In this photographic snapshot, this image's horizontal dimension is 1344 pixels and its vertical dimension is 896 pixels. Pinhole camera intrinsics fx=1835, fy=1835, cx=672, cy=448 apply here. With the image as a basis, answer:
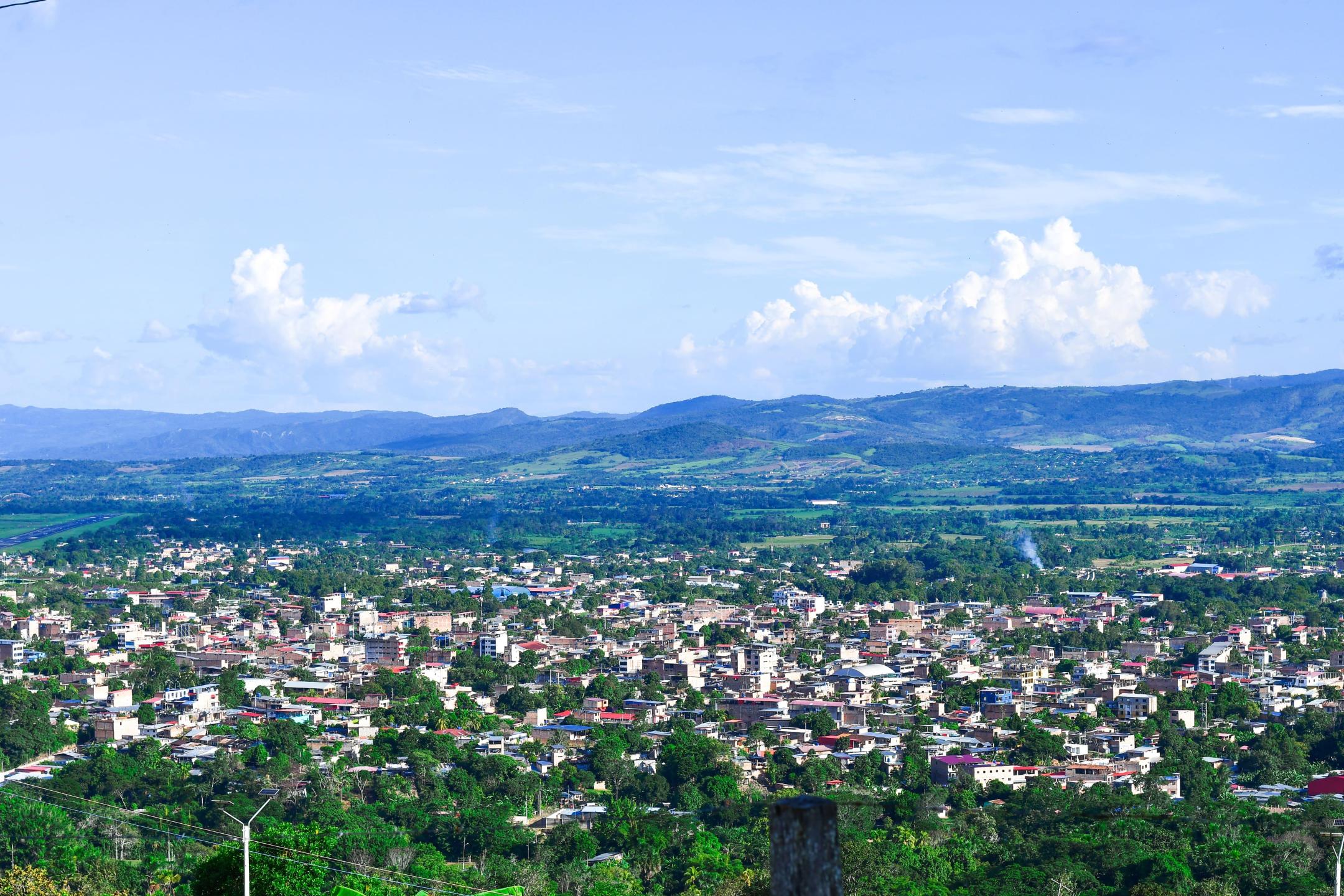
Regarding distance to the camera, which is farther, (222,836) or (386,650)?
(386,650)

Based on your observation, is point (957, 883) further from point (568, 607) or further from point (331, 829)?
point (568, 607)

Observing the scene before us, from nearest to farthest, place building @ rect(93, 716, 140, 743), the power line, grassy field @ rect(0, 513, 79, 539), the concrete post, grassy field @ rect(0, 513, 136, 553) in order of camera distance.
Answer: the concrete post < the power line < building @ rect(93, 716, 140, 743) < grassy field @ rect(0, 513, 136, 553) < grassy field @ rect(0, 513, 79, 539)

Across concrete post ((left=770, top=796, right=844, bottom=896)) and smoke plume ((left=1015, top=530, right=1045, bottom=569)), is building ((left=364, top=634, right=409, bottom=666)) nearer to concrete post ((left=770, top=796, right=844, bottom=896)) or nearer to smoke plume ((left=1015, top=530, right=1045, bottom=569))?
smoke plume ((left=1015, top=530, right=1045, bottom=569))

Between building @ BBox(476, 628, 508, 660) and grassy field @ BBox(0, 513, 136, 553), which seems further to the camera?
grassy field @ BBox(0, 513, 136, 553)

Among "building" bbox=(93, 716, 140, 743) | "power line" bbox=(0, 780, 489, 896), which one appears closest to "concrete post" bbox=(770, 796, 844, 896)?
"power line" bbox=(0, 780, 489, 896)

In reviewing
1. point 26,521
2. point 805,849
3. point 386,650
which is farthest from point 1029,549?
point 805,849

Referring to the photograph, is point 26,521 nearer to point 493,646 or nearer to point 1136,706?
point 493,646
